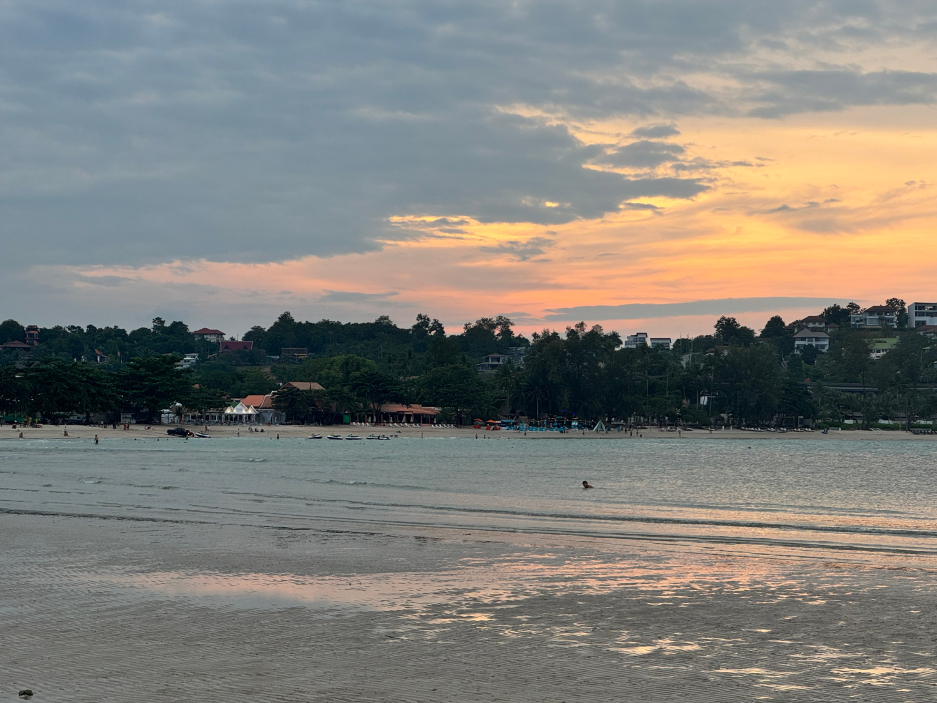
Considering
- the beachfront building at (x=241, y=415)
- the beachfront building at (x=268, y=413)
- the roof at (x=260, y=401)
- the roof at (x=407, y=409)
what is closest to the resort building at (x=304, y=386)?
the beachfront building at (x=268, y=413)

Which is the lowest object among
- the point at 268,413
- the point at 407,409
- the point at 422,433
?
the point at 422,433

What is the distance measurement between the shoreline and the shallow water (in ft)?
148

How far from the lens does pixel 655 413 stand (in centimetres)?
18800

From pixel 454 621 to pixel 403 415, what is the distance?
160m

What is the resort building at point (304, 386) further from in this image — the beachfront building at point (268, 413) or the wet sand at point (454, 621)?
the wet sand at point (454, 621)

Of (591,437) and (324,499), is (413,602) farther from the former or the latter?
(591,437)


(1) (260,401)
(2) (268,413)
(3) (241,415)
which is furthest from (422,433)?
(1) (260,401)

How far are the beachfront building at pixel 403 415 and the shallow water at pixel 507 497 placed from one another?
319 feet

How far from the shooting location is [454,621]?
15438 mm

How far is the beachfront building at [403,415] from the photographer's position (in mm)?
172375

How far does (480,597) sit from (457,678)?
5.97 m

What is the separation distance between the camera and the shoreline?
117000 mm

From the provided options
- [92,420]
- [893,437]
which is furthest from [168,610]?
[893,437]

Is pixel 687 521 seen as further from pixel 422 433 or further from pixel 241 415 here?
pixel 241 415
